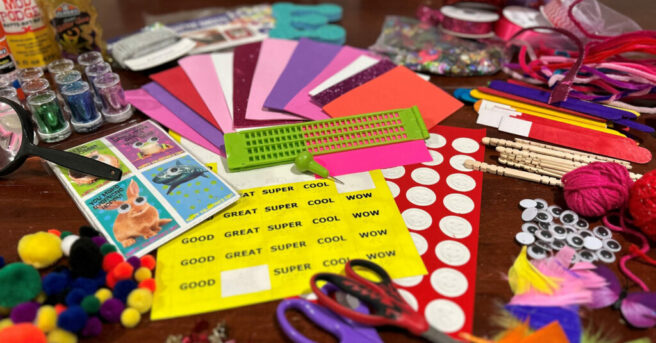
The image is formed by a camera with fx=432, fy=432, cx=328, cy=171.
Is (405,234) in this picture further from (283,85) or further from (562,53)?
(562,53)

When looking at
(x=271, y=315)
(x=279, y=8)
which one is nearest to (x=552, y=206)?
(x=271, y=315)

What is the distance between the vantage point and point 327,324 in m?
0.55

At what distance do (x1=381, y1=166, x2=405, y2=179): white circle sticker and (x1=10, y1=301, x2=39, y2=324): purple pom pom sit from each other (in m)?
0.56

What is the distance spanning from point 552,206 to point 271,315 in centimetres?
50

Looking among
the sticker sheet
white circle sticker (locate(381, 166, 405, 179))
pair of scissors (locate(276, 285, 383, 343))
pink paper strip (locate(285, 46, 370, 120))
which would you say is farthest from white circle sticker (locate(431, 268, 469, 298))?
pink paper strip (locate(285, 46, 370, 120))

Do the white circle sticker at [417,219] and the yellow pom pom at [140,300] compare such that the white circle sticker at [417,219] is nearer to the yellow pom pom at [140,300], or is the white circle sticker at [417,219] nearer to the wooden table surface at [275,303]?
the wooden table surface at [275,303]

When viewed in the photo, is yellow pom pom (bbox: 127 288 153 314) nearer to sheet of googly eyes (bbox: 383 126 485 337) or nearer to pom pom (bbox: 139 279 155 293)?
pom pom (bbox: 139 279 155 293)

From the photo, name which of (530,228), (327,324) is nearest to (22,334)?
(327,324)

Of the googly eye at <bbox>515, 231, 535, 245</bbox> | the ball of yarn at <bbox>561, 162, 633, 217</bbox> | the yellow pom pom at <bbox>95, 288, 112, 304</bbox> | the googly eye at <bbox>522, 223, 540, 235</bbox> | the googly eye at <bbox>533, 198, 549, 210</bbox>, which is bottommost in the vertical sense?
the yellow pom pom at <bbox>95, 288, 112, 304</bbox>

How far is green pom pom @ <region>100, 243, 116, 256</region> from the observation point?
610mm

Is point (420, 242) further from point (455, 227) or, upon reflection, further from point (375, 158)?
point (375, 158)

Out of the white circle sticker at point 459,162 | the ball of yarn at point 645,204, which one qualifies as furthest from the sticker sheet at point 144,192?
the ball of yarn at point 645,204

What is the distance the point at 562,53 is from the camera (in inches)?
44.0

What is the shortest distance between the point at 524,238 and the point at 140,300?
568 mm
